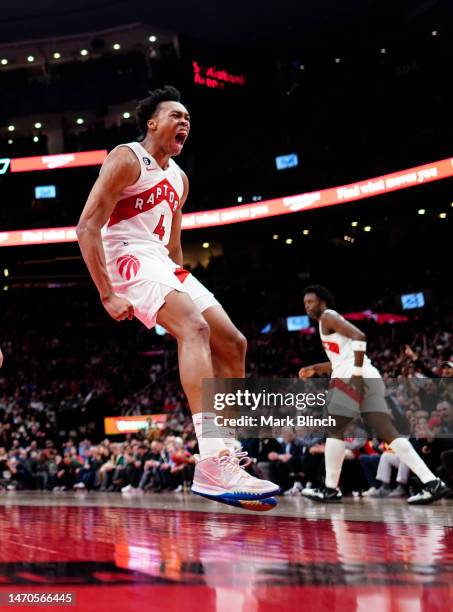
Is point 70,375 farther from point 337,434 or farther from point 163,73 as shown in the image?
point 337,434

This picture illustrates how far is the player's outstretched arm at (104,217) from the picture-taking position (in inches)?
118

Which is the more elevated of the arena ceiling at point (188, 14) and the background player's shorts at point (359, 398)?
the arena ceiling at point (188, 14)

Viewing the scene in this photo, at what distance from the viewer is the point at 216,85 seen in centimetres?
2986

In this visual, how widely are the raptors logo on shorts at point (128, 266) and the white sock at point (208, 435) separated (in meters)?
0.70

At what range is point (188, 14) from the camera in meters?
27.4

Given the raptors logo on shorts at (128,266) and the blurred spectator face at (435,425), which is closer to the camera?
the raptors logo on shorts at (128,266)

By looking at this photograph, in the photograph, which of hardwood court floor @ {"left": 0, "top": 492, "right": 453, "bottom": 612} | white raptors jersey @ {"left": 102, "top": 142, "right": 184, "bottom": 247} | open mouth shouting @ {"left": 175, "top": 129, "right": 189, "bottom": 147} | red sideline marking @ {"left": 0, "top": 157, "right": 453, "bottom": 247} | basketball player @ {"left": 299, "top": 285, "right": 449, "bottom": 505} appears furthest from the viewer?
red sideline marking @ {"left": 0, "top": 157, "right": 453, "bottom": 247}

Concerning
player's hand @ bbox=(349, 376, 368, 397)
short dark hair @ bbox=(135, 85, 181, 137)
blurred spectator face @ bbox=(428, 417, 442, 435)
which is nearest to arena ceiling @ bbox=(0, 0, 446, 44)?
blurred spectator face @ bbox=(428, 417, 442, 435)

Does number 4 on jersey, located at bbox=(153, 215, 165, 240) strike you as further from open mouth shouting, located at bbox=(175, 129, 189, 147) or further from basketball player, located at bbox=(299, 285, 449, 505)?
basketball player, located at bbox=(299, 285, 449, 505)

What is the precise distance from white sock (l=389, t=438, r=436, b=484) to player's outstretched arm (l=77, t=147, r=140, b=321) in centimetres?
321

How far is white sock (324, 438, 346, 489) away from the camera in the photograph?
5942mm

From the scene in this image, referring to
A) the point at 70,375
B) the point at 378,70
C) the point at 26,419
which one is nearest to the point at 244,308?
the point at 70,375

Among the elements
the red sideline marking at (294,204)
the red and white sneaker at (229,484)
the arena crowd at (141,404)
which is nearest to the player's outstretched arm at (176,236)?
the red and white sneaker at (229,484)

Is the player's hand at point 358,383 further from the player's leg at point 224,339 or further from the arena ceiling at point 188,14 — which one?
the arena ceiling at point 188,14
